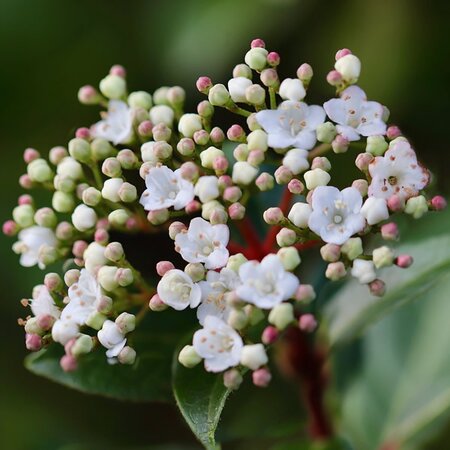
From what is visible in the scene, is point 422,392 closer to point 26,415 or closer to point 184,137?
point 184,137

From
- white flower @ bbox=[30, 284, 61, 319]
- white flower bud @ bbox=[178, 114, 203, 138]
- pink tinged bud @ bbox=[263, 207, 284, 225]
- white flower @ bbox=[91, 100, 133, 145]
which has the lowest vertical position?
pink tinged bud @ bbox=[263, 207, 284, 225]

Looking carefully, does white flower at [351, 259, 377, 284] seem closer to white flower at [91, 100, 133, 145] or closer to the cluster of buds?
the cluster of buds

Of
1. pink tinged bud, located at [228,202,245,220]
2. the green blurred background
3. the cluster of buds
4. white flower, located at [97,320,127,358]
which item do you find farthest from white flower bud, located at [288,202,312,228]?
the green blurred background

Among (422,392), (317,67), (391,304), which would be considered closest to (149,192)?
(391,304)

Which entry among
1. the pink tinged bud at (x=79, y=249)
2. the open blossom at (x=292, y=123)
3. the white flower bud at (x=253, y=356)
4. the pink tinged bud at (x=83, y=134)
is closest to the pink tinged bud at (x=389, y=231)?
the open blossom at (x=292, y=123)

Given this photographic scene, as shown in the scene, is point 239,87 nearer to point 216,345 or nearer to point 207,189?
point 207,189

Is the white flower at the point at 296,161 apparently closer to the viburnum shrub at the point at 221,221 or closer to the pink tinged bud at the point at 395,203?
the viburnum shrub at the point at 221,221
